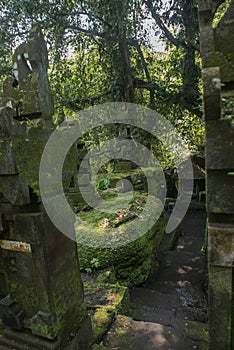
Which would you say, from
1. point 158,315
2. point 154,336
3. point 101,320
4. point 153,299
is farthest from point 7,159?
point 153,299

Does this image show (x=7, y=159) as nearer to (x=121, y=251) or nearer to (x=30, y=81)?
(x=30, y=81)

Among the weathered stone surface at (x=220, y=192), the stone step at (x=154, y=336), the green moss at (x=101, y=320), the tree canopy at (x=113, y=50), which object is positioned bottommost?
the stone step at (x=154, y=336)

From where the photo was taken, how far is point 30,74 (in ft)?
7.21

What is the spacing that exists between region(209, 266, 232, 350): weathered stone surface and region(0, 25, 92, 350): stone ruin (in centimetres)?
134

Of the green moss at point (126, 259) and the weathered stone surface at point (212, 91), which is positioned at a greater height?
the weathered stone surface at point (212, 91)

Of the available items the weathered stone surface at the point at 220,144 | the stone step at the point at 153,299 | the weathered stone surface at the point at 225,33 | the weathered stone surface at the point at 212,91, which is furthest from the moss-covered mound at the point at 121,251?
the weathered stone surface at the point at 225,33

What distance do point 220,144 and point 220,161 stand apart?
0.34ft

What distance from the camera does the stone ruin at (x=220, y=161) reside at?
1513 mm

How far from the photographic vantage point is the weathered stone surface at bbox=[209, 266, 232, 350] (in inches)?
68.4

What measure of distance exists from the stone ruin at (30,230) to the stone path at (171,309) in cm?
75

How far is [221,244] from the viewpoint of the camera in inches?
66.5

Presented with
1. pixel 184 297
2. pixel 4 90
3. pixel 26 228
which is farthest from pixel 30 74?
pixel 184 297

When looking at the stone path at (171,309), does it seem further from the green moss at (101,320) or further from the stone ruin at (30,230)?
the stone ruin at (30,230)

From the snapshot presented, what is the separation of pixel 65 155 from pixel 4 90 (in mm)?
787
